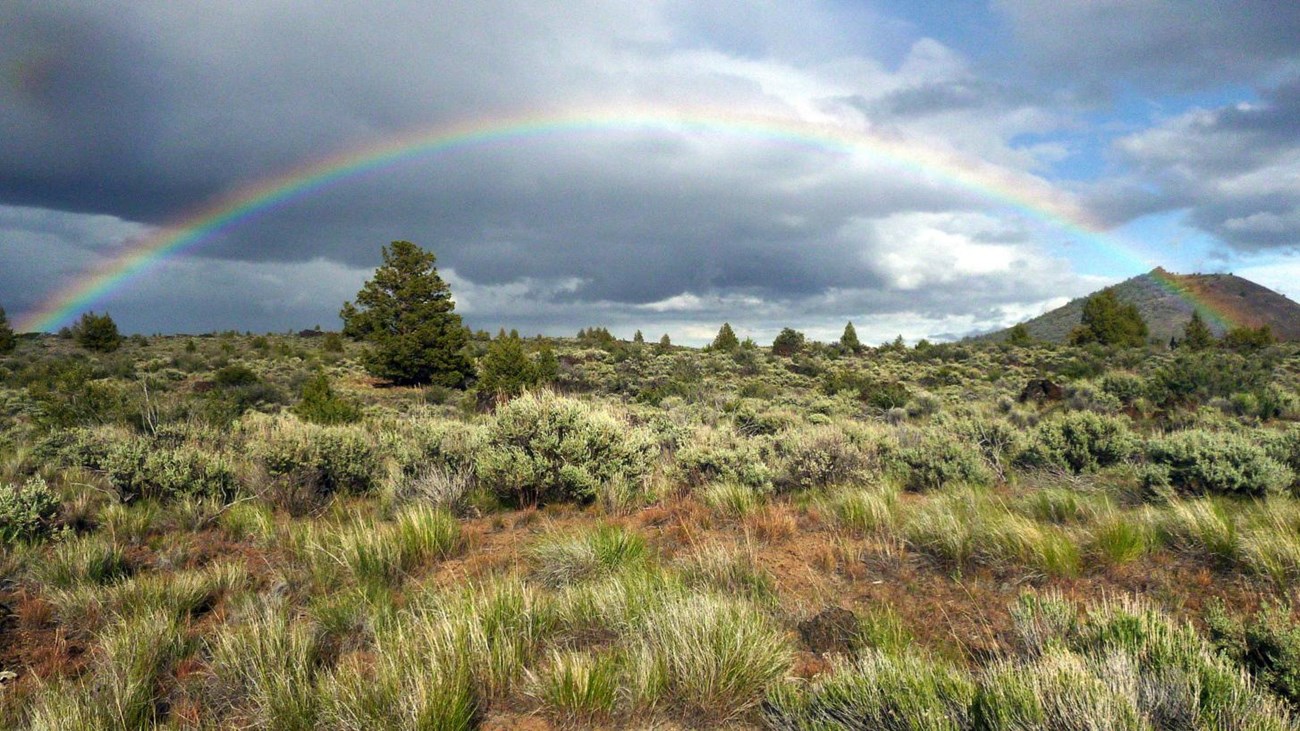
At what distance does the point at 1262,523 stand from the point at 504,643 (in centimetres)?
643

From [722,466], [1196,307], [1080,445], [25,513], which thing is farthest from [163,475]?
[1196,307]

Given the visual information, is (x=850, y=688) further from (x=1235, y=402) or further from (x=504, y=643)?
(x=1235, y=402)

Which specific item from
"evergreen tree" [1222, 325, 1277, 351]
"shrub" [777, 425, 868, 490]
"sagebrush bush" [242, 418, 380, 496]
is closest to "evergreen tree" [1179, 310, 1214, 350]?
"evergreen tree" [1222, 325, 1277, 351]

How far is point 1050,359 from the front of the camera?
39.6 m

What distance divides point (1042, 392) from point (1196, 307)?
13929cm

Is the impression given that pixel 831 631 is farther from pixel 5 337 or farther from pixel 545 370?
pixel 5 337

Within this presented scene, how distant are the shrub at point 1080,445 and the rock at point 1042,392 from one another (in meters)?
12.6

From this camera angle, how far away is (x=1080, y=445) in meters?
9.62

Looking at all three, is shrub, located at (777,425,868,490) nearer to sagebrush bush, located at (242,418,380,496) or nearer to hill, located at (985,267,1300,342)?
sagebrush bush, located at (242,418,380,496)

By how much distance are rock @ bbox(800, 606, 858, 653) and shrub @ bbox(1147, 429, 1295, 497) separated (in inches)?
222

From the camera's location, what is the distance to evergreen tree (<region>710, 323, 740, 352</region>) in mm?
47375

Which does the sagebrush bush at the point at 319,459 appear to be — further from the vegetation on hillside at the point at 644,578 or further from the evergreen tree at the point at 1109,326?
the evergreen tree at the point at 1109,326

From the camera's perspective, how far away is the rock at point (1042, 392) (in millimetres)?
21266

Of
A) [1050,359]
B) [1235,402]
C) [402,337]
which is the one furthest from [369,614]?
[1050,359]
